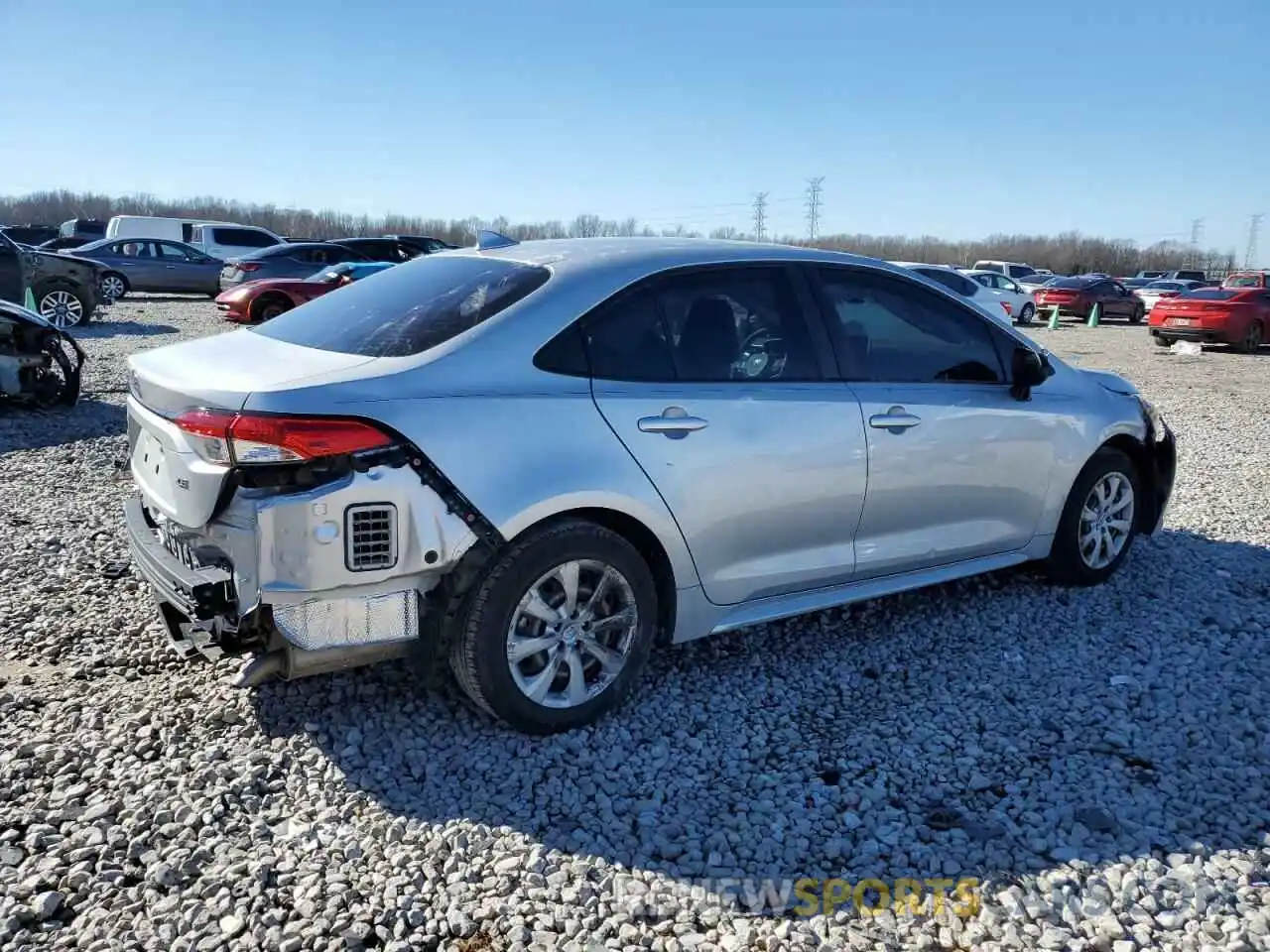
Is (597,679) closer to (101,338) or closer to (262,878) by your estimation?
(262,878)

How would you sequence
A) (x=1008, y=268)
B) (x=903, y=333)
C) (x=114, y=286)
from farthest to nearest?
(x=1008, y=268) → (x=114, y=286) → (x=903, y=333)

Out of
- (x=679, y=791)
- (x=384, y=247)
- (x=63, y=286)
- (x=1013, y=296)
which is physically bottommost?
(x=679, y=791)

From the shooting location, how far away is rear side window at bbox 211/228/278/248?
27703mm

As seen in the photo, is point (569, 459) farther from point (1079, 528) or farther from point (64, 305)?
point (64, 305)

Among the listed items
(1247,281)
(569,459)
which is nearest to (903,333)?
(569,459)

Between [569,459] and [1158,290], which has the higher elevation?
[1158,290]

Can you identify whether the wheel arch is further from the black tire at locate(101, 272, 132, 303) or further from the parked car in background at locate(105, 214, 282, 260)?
the parked car in background at locate(105, 214, 282, 260)

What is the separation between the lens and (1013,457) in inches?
181

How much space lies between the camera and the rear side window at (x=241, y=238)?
27703mm

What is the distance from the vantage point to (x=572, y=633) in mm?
3484

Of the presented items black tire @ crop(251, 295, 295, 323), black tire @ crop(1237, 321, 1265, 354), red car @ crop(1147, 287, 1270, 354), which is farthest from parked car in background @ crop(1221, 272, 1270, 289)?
black tire @ crop(251, 295, 295, 323)

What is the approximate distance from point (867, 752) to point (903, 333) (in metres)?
1.85

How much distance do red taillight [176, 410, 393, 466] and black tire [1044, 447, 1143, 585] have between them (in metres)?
3.49

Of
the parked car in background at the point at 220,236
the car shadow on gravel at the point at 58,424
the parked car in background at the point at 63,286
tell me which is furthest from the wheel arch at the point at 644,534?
the parked car in background at the point at 220,236
